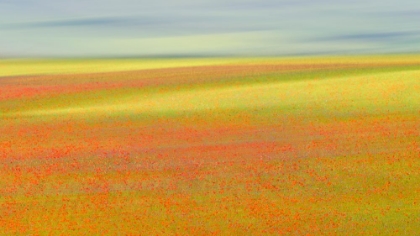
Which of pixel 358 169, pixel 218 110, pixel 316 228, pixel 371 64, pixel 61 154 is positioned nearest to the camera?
pixel 316 228

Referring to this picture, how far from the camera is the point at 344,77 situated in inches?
217

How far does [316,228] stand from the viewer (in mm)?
2926

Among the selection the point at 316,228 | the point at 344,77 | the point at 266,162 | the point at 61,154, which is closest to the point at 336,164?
the point at 266,162

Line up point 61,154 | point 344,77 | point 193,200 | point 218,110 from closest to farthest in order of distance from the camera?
point 193,200 < point 61,154 < point 218,110 < point 344,77

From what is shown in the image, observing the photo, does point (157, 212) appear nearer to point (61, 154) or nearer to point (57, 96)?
point (61, 154)

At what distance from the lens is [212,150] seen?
3.79m

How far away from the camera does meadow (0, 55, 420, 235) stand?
3.01 meters

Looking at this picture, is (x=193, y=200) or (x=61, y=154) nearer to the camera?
(x=193, y=200)

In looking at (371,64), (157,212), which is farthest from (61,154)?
(371,64)

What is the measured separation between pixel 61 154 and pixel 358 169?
4.93 feet

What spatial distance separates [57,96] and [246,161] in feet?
6.40

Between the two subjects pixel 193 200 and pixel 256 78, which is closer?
pixel 193 200

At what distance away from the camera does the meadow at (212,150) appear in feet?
9.88

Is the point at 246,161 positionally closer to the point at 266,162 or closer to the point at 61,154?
the point at 266,162
